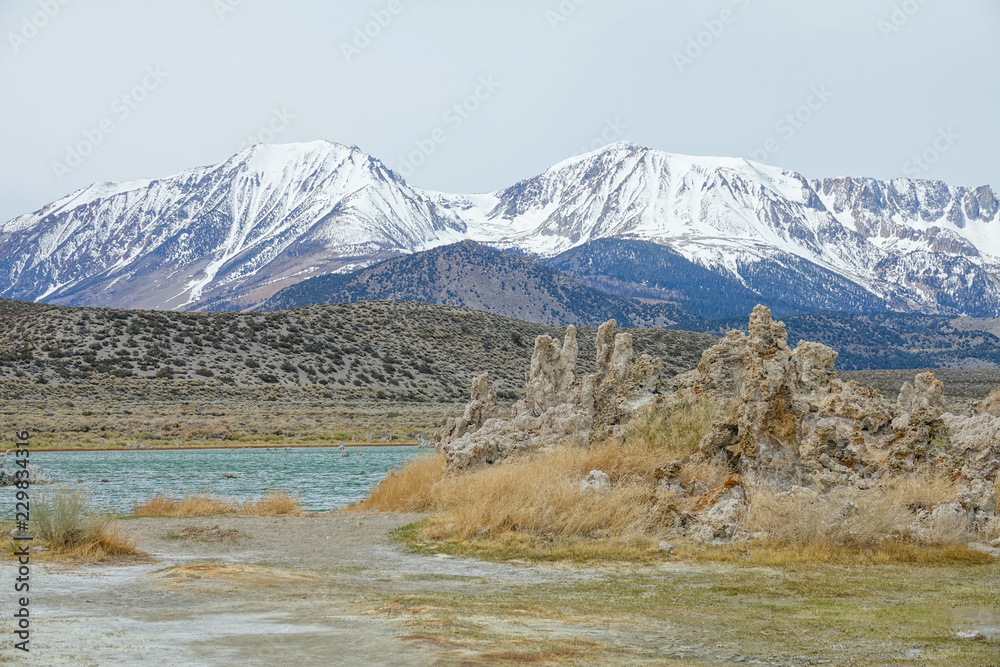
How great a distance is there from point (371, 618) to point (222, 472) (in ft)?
94.8

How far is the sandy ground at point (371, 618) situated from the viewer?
328 inches

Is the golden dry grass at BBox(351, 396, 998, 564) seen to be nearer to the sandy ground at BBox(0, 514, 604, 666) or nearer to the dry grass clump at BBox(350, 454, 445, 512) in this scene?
the sandy ground at BBox(0, 514, 604, 666)

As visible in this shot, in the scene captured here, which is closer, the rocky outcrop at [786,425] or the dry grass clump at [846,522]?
the dry grass clump at [846,522]

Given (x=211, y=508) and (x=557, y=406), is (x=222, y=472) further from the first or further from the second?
(x=557, y=406)

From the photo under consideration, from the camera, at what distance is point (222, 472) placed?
123ft

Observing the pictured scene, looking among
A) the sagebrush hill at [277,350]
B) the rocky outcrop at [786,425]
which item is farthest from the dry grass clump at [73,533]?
the sagebrush hill at [277,350]

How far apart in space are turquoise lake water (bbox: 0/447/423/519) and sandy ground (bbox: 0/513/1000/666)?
9063mm

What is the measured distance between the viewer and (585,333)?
121 m

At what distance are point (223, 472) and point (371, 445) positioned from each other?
16.9 m

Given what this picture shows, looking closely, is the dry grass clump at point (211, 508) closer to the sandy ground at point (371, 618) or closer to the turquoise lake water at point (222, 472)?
the turquoise lake water at point (222, 472)

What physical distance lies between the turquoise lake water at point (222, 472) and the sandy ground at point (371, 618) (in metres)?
9.06

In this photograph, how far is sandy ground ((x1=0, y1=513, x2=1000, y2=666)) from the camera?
834 centimetres

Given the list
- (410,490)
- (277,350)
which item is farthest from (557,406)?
(277,350)

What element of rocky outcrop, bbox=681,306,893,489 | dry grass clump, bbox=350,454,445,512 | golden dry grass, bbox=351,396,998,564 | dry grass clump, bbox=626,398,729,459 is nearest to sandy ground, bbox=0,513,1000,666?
golden dry grass, bbox=351,396,998,564
